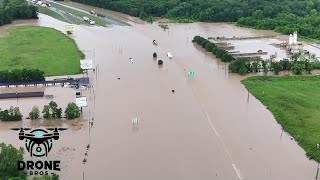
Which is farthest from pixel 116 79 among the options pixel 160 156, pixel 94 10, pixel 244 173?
pixel 94 10

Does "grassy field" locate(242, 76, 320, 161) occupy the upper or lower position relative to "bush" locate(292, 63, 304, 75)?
lower

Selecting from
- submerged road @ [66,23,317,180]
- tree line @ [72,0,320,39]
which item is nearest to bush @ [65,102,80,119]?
submerged road @ [66,23,317,180]

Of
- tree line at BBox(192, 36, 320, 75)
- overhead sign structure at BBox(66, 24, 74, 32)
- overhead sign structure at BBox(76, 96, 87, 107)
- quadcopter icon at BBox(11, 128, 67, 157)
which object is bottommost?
quadcopter icon at BBox(11, 128, 67, 157)

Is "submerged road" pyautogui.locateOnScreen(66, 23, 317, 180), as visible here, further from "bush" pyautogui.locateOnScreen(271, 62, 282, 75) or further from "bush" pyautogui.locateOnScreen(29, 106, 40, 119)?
"bush" pyautogui.locateOnScreen(29, 106, 40, 119)

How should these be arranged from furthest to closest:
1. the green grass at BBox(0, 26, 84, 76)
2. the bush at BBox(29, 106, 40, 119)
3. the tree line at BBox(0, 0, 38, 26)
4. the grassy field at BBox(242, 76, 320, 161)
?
1. the tree line at BBox(0, 0, 38, 26)
2. the green grass at BBox(0, 26, 84, 76)
3. the bush at BBox(29, 106, 40, 119)
4. the grassy field at BBox(242, 76, 320, 161)

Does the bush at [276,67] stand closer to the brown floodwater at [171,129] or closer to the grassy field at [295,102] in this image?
the grassy field at [295,102]

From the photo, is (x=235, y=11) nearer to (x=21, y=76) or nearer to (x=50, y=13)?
(x=50, y=13)
